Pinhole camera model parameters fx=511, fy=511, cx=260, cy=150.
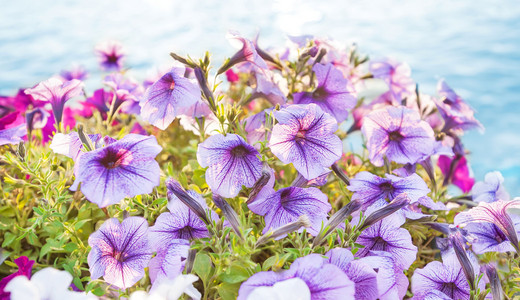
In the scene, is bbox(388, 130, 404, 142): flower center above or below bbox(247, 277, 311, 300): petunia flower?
below

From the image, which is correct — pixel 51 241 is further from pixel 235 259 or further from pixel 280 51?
pixel 280 51

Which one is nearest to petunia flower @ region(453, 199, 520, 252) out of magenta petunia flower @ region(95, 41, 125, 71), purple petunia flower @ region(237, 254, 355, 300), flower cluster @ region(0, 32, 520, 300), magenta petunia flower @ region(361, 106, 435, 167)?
flower cluster @ region(0, 32, 520, 300)

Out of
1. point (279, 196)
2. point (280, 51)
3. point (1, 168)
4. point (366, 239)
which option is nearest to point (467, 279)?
point (366, 239)

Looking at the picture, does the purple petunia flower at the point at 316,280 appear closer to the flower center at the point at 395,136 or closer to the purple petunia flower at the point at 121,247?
the purple petunia flower at the point at 121,247

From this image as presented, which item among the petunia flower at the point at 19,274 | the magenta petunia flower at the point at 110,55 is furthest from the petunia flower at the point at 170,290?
the magenta petunia flower at the point at 110,55

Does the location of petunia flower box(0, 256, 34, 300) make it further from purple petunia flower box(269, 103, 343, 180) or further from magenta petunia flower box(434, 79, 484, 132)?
magenta petunia flower box(434, 79, 484, 132)
